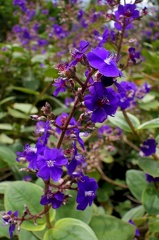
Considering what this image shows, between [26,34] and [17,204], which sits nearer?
[17,204]

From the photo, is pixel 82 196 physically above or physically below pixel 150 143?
above

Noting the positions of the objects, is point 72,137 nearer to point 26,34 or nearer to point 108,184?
point 108,184

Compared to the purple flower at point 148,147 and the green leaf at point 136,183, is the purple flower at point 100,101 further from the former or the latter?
the green leaf at point 136,183

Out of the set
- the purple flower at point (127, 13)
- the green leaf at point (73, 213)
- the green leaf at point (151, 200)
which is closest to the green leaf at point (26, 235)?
the green leaf at point (73, 213)

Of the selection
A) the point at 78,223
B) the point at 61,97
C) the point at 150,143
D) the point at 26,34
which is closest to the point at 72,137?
the point at 78,223

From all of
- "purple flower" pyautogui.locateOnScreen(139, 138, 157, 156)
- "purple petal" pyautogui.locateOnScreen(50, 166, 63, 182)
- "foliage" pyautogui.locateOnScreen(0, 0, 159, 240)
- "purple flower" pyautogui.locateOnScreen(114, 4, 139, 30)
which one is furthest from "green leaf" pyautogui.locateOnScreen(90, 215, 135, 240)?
"purple flower" pyautogui.locateOnScreen(114, 4, 139, 30)

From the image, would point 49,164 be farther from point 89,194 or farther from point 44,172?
point 89,194
